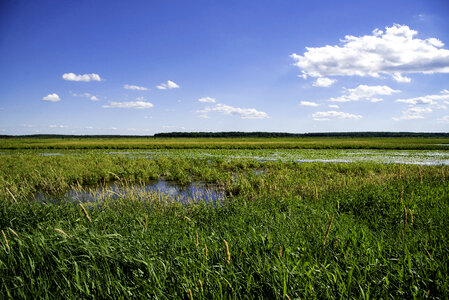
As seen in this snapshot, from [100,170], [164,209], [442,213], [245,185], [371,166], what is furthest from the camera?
[371,166]

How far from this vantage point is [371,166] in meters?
21.8

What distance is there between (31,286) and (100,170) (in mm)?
18067

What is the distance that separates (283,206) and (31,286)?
23.1ft

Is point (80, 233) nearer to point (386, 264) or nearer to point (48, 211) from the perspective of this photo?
point (48, 211)

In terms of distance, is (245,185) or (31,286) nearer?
(31,286)

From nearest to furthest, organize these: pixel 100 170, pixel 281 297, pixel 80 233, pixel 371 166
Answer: pixel 281 297 → pixel 80 233 → pixel 100 170 → pixel 371 166

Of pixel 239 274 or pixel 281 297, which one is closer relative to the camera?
pixel 281 297

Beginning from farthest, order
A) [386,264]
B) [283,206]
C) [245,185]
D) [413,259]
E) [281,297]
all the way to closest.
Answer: [245,185] < [283,206] < [413,259] < [386,264] < [281,297]

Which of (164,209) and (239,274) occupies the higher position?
(239,274)

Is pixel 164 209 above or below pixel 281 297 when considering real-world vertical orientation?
below

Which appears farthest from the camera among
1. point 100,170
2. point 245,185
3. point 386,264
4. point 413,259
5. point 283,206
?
point 100,170

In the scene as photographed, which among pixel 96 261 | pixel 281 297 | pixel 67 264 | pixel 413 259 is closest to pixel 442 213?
pixel 413 259

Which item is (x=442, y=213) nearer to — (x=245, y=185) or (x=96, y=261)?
(x=96, y=261)

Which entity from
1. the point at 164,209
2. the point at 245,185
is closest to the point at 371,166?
the point at 245,185
